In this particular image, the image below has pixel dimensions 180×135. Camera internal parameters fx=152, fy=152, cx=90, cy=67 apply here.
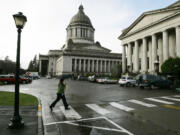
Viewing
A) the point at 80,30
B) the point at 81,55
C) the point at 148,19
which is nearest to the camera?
the point at 148,19

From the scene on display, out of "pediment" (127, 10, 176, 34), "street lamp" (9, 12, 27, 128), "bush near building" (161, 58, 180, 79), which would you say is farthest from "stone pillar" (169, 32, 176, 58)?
"street lamp" (9, 12, 27, 128)

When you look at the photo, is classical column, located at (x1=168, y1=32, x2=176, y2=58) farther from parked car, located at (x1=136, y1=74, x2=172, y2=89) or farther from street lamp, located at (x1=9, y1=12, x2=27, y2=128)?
street lamp, located at (x1=9, y1=12, x2=27, y2=128)

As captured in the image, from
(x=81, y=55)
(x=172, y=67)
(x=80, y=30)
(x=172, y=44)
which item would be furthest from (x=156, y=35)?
(x=80, y=30)

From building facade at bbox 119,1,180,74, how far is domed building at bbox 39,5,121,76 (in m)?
43.4

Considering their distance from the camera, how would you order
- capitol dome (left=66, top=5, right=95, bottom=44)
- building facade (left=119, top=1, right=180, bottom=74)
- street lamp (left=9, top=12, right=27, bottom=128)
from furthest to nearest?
capitol dome (left=66, top=5, right=95, bottom=44) < building facade (left=119, top=1, right=180, bottom=74) < street lamp (left=9, top=12, right=27, bottom=128)

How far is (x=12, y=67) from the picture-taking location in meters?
84.9

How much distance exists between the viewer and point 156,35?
3628 centimetres

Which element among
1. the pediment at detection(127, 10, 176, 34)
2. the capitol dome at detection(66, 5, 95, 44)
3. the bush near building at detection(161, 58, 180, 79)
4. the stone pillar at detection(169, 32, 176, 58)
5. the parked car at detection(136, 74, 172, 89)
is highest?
the capitol dome at detection(66, 5, 95, 44)

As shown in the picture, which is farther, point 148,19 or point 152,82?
point 148,19

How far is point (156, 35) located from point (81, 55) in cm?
5698

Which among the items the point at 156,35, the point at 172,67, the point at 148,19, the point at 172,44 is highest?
the point at 148,19

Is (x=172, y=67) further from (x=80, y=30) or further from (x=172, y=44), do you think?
(x=80, y=30)

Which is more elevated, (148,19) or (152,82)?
(148,19)

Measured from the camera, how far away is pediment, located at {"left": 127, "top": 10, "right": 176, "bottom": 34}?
33.3 m
